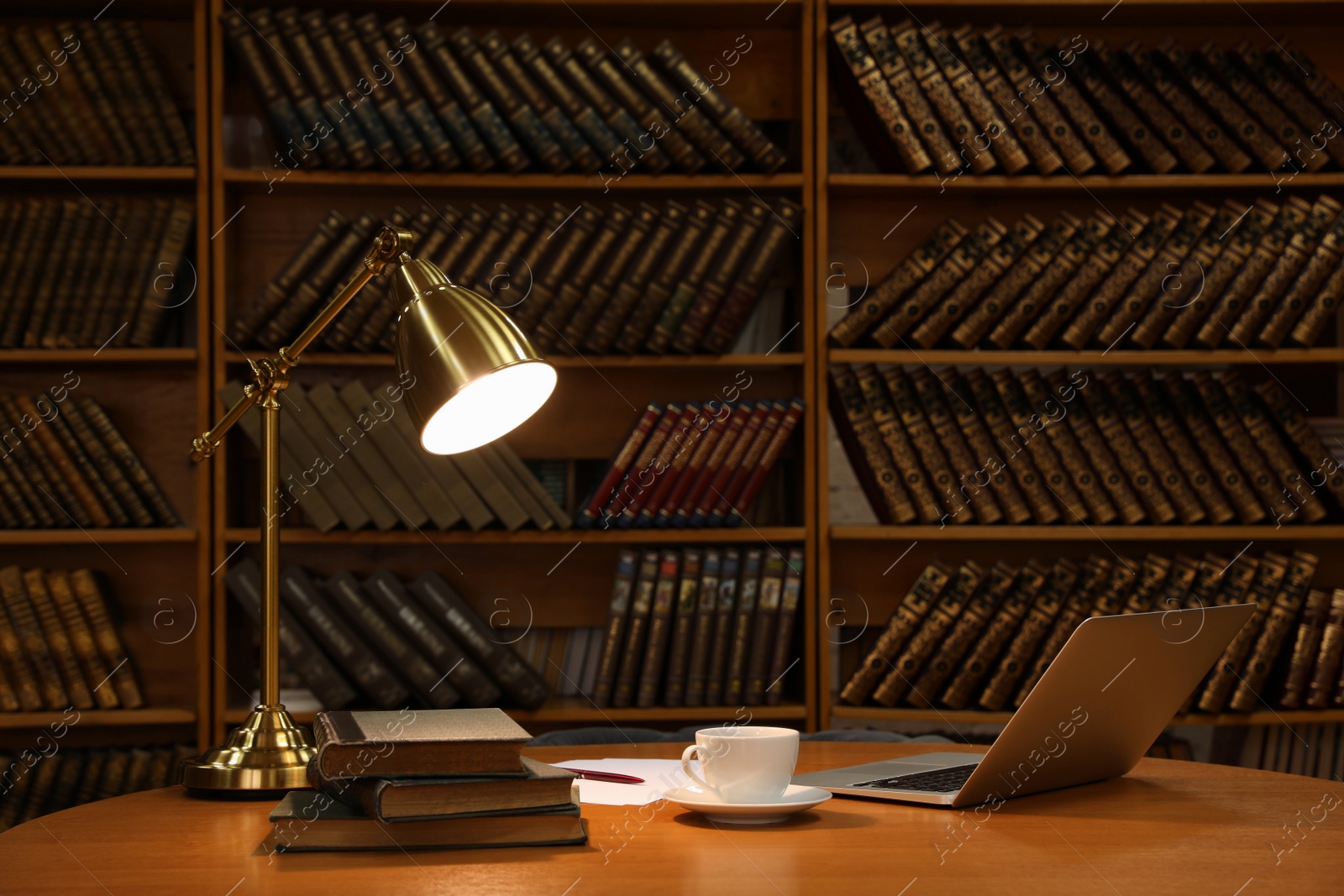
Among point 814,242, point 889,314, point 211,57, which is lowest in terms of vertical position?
point 889,314

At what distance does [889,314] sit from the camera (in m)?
2.41

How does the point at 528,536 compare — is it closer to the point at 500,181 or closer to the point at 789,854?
the point at 500,181

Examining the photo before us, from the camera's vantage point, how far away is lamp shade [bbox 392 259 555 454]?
0.93 metres

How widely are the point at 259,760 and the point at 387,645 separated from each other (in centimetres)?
119

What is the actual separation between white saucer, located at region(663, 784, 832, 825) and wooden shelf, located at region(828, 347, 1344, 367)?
146cm

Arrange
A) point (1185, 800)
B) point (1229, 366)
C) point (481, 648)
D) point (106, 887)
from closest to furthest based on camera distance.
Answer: point (106, 887), point (1185, 800), point (481, 648), point (1229, 366)

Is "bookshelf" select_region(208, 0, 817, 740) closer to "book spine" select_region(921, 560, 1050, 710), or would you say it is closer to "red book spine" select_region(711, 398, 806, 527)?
"red book spine" select_region(711, 398, 806, 527)

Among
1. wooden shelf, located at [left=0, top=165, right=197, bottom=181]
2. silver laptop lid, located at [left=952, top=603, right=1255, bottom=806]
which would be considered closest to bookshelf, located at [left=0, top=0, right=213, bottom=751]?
wooden shelf, located at [left=0, top=165, right=197, bottom=181]

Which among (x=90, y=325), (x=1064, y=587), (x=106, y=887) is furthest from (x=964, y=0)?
(x=106, y=887)

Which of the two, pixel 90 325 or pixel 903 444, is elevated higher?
pixel 90 325

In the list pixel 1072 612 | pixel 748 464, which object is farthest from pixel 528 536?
pixel 1072 612

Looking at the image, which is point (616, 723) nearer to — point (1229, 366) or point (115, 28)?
point (1229, 366)

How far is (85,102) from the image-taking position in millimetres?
2314

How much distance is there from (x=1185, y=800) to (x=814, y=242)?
1.52 meters
